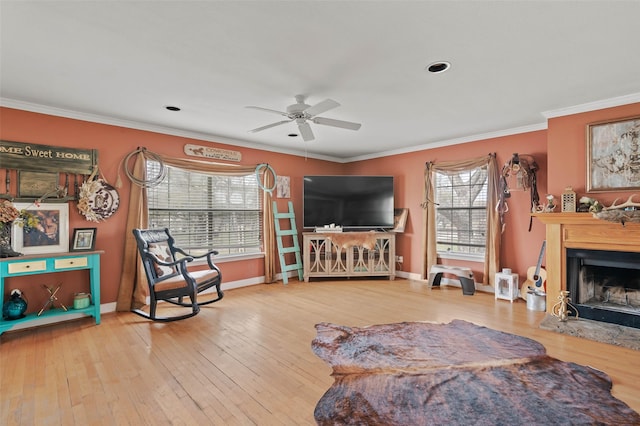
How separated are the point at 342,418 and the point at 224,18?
2.53 m

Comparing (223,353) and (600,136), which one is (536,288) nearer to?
(600,136)

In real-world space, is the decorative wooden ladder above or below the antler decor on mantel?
below

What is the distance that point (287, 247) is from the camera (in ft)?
19.7

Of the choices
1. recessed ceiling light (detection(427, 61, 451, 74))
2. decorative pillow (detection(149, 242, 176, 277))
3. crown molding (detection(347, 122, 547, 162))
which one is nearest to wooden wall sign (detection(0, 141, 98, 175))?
decorative pillow (detection(149, 242, 176, 277))

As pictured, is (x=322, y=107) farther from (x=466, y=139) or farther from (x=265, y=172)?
(x=466, y=139)

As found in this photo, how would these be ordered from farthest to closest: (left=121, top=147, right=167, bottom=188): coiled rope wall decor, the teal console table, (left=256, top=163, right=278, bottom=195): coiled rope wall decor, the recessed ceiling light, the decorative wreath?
(left=256, top=163, right=278, bottom=195): coiled rope wall decor → (left=121, top=147, right=167, bottom=188): coiled rope wall decor → the decorative wreath → the teal console table → the recessed ceiling light

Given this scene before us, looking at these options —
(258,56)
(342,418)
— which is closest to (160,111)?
(258,56)

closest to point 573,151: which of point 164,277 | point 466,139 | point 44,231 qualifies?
point 466,139

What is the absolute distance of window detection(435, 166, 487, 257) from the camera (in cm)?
506

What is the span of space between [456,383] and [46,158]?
4.59 m

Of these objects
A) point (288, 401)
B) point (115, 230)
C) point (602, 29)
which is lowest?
point (288, 401)

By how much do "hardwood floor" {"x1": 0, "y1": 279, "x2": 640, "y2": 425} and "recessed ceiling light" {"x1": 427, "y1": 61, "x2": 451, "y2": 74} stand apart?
2579mm

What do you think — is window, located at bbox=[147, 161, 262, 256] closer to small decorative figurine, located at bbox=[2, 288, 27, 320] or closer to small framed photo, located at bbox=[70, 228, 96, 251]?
small framed photo, located at bbox=[70, 228, 96, 251]

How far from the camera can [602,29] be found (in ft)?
6.80
